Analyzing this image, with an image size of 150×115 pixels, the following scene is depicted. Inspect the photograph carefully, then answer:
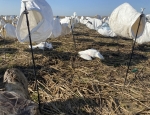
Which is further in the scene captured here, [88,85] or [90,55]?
[90,55]

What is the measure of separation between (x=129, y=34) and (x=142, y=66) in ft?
6.17

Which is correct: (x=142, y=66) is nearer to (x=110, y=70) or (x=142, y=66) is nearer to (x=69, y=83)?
(x=110, y=70)

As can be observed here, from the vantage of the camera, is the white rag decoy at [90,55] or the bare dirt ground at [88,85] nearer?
the bare dirt ground at [88,85]

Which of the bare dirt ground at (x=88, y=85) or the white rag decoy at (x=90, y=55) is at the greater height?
the white rag decoy at (x=90, y=55)

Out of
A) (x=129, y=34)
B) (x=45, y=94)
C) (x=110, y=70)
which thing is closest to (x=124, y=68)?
(x=110, y=70)

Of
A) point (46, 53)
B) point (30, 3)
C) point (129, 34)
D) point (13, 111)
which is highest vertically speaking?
point (30, 3)

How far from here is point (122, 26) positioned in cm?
494

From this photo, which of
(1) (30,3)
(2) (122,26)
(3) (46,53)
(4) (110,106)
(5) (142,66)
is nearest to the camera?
(4) (110,106)

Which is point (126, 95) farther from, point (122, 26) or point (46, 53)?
point (46, 53)

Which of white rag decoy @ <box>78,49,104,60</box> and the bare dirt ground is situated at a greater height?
white rag decoy @ <box>78,49,104,60</box>

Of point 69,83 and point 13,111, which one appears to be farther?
point 69,83

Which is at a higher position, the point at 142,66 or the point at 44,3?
the point at 44,3

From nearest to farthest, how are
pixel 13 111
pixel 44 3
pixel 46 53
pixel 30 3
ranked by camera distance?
1. pixel 13 111
2. pixel 30 3
3. pixel 44 3
4. pixel 46 53

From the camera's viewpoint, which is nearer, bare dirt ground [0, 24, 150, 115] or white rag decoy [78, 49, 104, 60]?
bare dirt ground [0, 24, 150, 115]
